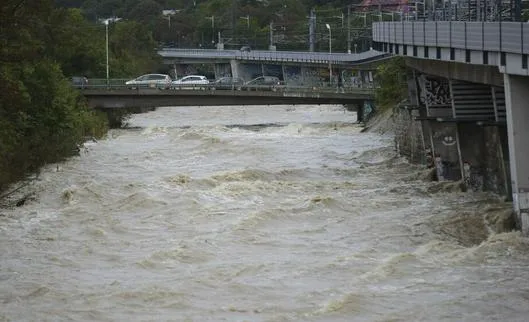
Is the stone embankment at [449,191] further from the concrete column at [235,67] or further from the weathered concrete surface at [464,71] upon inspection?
the concrete column at [235,67]

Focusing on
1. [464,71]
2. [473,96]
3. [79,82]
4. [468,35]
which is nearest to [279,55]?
[79,82]

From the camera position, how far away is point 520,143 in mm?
27719

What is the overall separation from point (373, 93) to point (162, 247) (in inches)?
2105

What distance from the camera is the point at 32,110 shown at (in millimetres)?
51656

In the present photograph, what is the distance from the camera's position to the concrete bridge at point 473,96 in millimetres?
27797

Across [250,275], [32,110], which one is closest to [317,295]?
[250,275]

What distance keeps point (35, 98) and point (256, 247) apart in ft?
84.6

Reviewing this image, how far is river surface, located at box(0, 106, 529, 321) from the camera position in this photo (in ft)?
73.6

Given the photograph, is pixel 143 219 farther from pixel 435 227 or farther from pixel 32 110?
pixel 32 110

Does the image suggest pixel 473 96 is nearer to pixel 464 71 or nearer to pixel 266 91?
pixel 464 71

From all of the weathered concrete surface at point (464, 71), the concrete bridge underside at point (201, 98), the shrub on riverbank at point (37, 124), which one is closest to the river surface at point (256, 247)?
the shrub on riverbank at point (37, 124)

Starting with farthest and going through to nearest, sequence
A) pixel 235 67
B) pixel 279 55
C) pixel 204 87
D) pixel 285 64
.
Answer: pixel 235 67, pixel 285 64, pixel 279 55, pixel 204 87

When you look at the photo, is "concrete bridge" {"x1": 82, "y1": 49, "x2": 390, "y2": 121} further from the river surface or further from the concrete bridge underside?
the river surface

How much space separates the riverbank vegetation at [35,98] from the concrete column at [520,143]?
1324cm
